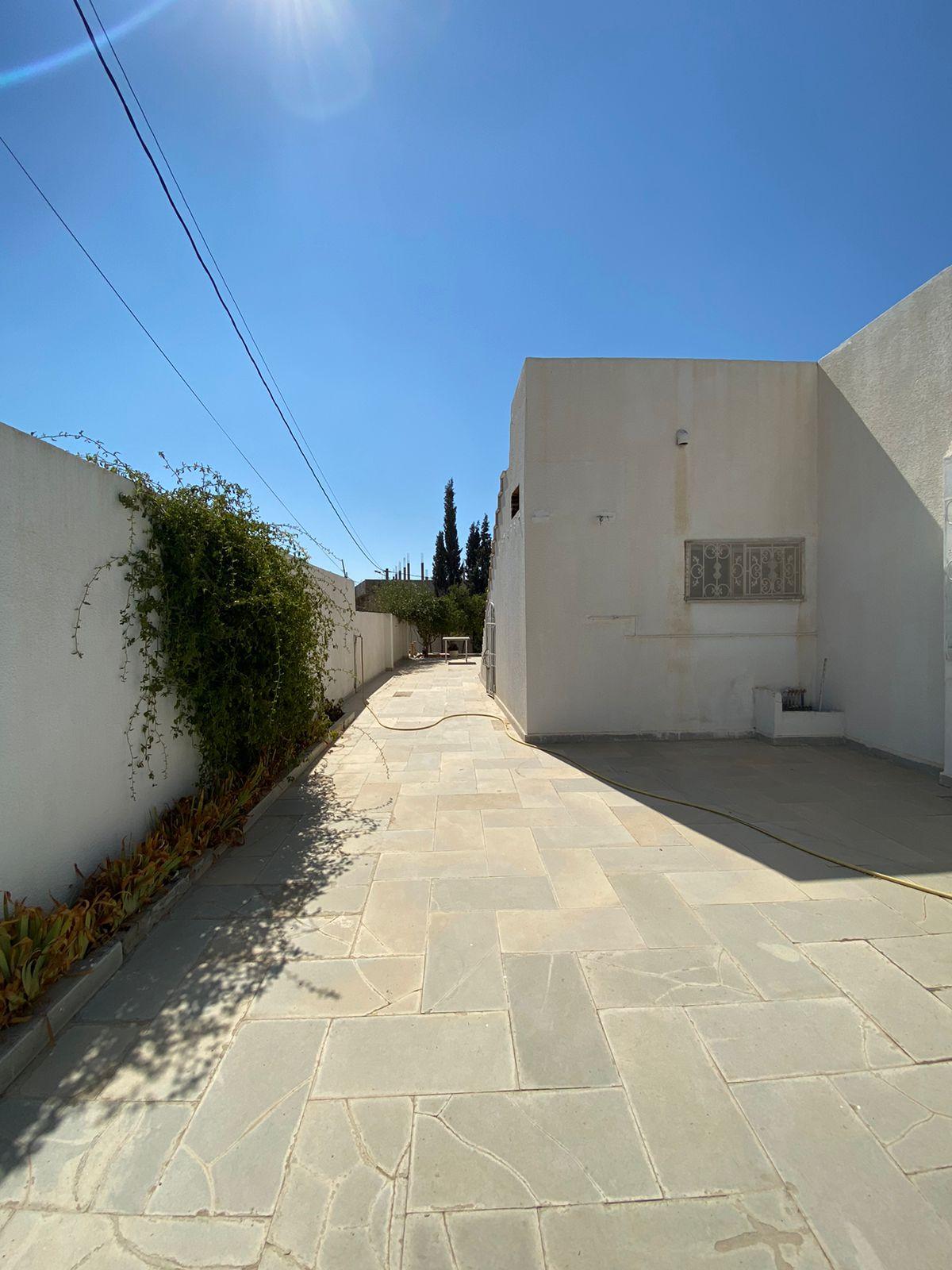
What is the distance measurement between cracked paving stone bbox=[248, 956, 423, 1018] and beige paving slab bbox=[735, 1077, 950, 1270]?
1222 mm

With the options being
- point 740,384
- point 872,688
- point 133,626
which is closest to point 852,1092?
point 133,626

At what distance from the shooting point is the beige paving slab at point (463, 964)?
2100 mm

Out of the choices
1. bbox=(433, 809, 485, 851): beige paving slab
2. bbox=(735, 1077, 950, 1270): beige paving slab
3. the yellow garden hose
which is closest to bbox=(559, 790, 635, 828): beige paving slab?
the yellow garden hose

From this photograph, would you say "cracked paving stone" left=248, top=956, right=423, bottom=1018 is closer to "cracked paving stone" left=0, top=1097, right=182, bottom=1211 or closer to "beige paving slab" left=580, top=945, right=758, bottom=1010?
"cracked paving stone" left=0, top=1097, right=182, bottom=1211

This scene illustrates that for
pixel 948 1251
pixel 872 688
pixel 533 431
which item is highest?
pixel 533 431

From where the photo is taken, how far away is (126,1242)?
1.29 meters

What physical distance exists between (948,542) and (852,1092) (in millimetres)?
4432

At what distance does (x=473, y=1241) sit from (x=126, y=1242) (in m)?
0.83

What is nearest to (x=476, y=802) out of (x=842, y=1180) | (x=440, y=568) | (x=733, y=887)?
(x=733, y=887)

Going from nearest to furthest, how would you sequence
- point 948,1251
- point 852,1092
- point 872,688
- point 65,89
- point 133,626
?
point 948,1251 < point 852,1092 < point 133,626 < point 65,89 < point 872,688

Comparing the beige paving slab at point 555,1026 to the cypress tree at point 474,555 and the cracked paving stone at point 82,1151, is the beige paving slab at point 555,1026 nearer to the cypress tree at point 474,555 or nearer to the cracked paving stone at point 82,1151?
the cracked paving stone at point 82,1151

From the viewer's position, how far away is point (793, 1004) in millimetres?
2053

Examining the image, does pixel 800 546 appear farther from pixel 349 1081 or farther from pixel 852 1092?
pixel 349 1081

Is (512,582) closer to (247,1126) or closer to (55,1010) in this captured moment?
(55,1010)
